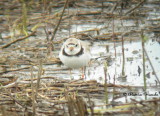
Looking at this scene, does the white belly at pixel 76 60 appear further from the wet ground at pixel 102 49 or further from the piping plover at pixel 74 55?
the wet ground at pixel 102 49

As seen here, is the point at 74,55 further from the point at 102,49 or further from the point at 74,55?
the point at 102,49

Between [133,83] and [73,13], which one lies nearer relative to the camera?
[133,83]

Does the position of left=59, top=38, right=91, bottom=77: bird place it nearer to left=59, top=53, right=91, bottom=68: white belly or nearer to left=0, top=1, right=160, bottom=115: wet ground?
left=59, top=53, right=91, bottom=68: white belly

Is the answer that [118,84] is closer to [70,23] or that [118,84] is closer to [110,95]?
[110,95]

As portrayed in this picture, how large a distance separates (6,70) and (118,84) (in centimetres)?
239

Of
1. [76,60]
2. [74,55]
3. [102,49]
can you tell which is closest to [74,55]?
[74,55]

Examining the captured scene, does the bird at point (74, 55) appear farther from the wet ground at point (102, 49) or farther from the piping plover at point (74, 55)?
the wet ground at point (102, 49)

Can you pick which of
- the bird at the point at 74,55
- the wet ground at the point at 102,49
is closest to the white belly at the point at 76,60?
the bird at the point at 74,55

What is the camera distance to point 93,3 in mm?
12180

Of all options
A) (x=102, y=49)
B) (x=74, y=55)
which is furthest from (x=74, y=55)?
(x=102, y=49)

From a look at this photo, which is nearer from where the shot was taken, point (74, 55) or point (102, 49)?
point (74, 55)

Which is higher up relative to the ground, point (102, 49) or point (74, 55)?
point (102, 49)

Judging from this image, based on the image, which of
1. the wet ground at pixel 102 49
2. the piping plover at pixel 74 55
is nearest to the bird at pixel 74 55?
the piping plover at pixel 74 55

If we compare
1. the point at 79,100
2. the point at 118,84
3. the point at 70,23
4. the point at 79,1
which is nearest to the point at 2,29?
the point at 70,23
